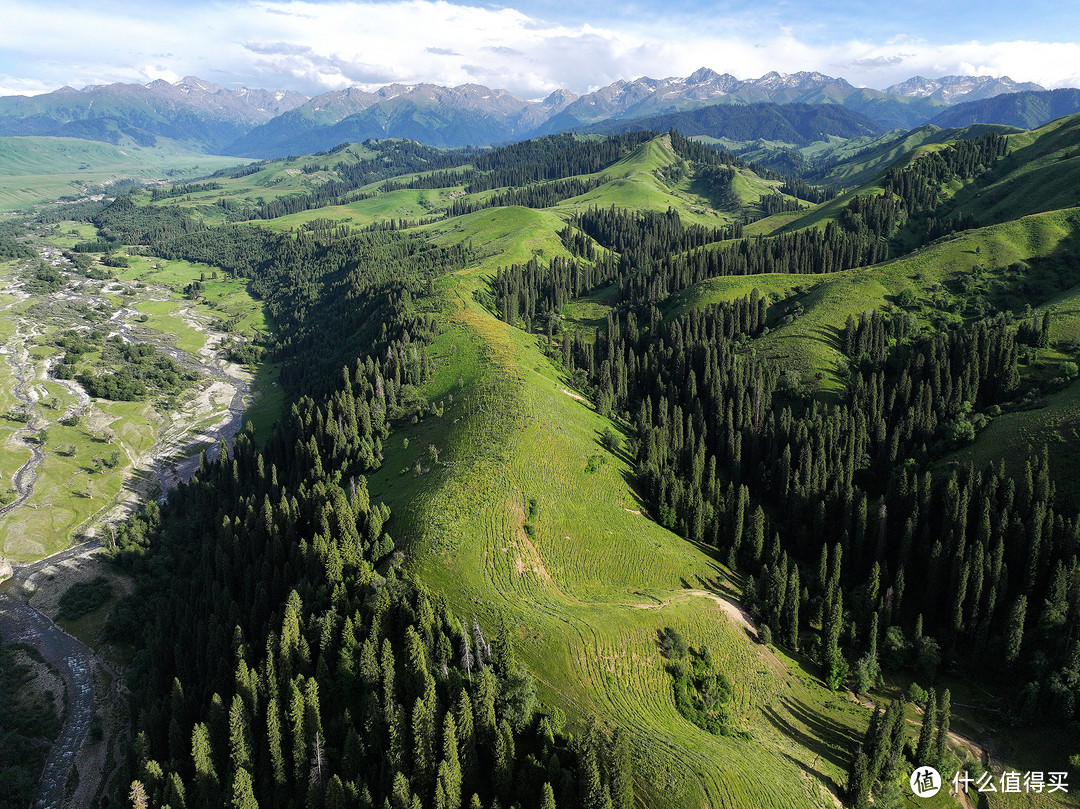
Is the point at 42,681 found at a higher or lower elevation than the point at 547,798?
lower

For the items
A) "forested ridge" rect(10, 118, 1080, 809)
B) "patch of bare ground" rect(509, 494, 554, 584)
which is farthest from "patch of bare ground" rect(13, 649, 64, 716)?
"patch of bare ground" rect(509, 494, 554, 584)

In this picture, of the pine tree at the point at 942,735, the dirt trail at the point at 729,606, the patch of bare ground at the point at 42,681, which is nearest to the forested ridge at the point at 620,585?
the pine tree at the point at 942,735

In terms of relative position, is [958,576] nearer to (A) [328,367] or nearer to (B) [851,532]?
(B) [851,532]

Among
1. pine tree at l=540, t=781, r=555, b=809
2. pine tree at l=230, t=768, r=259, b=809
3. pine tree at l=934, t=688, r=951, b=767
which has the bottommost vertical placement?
pine tree at l=934, t=688, r=951, b=767

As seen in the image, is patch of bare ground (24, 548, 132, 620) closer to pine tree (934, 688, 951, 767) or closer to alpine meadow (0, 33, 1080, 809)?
alpine meadow (0, 33, 1080, 809)

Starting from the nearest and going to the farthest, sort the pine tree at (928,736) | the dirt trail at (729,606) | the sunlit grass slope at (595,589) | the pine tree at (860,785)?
the sunlit grass slope at (595,589)
the pine tree at (860,785)
the pine tree at (928,736)
the dirt trail at (729,606)
